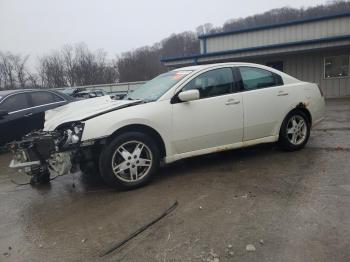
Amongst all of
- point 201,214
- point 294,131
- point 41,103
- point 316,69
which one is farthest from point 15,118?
point 316,69

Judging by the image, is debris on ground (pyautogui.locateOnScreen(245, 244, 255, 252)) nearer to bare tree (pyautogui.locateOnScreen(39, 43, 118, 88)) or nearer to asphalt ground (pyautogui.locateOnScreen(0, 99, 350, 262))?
asphalt ground (pyautogui.locateOnScreen(0, 99, 350, 262))

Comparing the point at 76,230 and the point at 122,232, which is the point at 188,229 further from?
the point at 76,230

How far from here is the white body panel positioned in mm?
4391

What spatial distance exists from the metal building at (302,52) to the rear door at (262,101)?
11.0 m

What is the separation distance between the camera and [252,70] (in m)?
5.47

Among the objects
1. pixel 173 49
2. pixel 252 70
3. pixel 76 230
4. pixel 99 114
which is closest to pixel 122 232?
pixel 76 230

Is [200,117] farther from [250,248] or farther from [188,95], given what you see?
[250,248]

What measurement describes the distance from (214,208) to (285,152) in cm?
266

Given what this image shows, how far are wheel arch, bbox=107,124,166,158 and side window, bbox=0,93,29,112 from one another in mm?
4764

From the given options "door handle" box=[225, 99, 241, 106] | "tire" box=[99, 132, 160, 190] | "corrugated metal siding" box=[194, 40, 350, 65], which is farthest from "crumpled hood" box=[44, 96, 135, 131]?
"corrugated metal siding" box=[194, 40, 350, 65]

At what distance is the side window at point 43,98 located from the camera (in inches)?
329

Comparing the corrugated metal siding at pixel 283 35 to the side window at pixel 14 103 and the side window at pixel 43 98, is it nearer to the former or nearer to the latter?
the side window at pixel 43 98

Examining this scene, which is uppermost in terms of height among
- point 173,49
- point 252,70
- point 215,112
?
point 173,49

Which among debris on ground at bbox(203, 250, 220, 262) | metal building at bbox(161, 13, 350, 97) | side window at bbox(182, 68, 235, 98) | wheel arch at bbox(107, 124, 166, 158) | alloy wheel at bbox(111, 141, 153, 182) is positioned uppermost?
metal building at bbox(161, 13, 350, 97)
